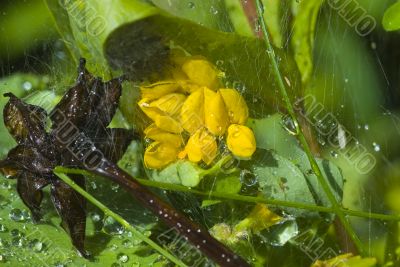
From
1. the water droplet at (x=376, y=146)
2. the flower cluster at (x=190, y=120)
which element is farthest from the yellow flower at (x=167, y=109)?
the water droplet at (x=376, y=146)

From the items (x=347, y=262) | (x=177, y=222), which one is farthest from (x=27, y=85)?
(x=347, y=262)

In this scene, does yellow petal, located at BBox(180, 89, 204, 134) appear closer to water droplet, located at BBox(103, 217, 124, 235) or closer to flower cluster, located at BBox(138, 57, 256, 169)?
flower cluster, located at BBox(138, 57, 256, 169)

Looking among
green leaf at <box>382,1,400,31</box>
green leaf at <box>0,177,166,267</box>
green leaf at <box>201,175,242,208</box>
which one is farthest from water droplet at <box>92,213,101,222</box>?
green leaf at <box>382,1,400,31</box>

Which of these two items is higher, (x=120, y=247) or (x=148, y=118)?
(x=148, y=118)

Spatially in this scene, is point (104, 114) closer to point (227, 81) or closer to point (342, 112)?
point (227, 81)

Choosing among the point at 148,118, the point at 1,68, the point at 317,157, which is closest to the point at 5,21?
the point at 1,68

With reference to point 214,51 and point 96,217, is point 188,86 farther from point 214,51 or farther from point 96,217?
point 96,217

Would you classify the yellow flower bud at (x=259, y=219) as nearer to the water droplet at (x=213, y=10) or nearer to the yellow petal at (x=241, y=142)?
the yellow petal at (x=241, y=142)

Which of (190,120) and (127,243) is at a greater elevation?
(190,120)
